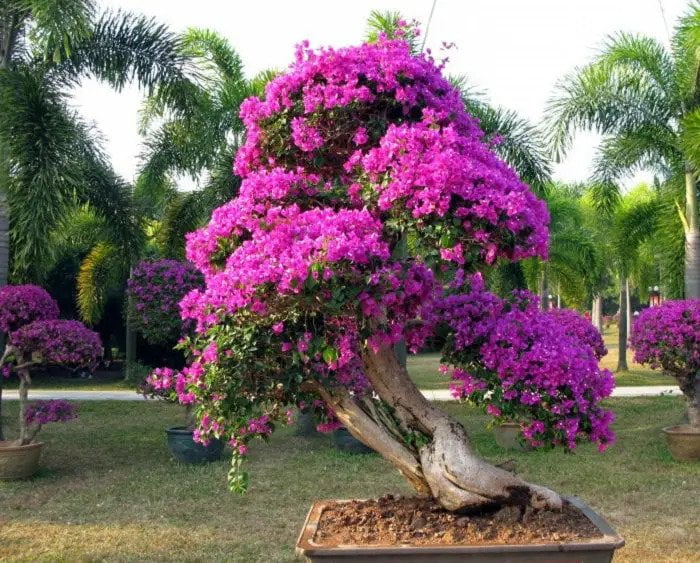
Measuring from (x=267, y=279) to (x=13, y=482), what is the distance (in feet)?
19.5

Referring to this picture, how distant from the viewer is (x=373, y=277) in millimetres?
3139

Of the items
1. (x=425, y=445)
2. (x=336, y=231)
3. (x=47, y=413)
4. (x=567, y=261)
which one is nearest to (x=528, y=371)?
(x=425, y=445)

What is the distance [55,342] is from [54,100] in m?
2.79

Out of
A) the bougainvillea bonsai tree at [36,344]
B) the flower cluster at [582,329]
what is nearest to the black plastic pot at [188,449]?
the bougainvillea bonsai tree at [36,344]

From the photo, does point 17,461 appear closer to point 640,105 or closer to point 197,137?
point 197,137

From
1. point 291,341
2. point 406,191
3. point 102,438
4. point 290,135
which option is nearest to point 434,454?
point 291,341

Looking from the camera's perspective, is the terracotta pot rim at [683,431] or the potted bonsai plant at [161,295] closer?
the terracotta pot rim at [683,431]

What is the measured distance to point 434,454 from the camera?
3971mm

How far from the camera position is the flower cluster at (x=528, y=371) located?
3740 millimetres

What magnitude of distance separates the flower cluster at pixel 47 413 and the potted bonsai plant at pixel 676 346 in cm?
591

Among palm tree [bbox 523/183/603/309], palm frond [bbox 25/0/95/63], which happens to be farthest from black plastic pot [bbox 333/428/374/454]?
palm tree [bbox 523/183/603/309]

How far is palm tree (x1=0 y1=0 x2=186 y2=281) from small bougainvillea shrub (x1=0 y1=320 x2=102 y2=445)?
71 cm

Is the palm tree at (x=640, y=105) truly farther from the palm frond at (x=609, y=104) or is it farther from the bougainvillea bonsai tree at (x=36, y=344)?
the bougainvillea bonsai tree at (x=36, y=344)

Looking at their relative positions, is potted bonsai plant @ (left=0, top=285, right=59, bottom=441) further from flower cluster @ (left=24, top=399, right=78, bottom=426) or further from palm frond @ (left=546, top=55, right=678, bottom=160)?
palm frond @ (left=546, top=55, right=678, bottom=160)
